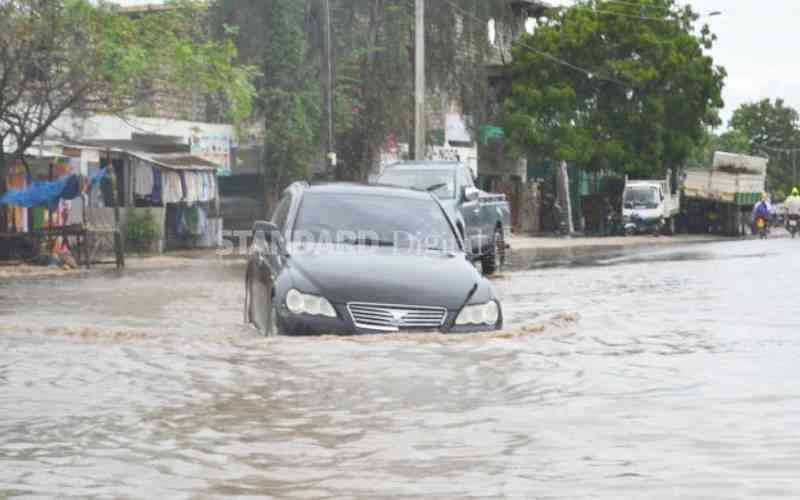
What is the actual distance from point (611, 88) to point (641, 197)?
4.70 meters

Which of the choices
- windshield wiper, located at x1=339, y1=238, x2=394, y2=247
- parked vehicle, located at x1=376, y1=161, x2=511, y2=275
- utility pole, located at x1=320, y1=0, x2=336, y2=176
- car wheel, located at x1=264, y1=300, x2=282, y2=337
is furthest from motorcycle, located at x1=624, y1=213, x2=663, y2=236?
car wheel, located at x1=264, y1=300, x2=282, y2=337

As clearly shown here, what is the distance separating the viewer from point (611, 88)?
2349 inches

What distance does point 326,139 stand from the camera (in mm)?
42500

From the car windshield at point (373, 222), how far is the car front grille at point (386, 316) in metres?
1.50

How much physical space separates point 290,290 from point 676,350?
3217mm

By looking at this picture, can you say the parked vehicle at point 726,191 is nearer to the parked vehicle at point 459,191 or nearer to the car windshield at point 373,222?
the parked vehicle at point 459,191

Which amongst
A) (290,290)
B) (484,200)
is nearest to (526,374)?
(290,290)

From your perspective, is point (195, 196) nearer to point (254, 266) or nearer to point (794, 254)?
point (794, 254)

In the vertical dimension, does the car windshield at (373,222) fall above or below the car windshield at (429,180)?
below

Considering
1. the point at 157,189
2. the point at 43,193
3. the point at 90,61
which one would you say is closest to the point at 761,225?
the point at 157,189

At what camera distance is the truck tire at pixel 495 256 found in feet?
84.0

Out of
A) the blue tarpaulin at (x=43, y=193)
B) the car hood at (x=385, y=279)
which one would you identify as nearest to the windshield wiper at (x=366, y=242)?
the car hood at (x=385, y=279)

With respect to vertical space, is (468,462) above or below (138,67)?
below

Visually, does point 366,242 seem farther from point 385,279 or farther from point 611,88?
point 611,88
